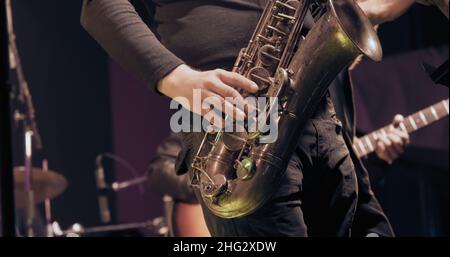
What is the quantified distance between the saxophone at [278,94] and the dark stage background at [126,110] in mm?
2954

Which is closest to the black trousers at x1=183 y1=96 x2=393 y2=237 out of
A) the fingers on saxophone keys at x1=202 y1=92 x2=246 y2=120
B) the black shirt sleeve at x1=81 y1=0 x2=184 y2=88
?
the fingers on saxophone keys at x1=202 y1=92 x2=246 y2=120

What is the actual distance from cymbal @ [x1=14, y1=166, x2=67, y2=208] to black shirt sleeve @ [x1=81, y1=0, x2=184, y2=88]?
302cm

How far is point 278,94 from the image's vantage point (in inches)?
92.8

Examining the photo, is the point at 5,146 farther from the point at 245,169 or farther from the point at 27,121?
the point at 27,121

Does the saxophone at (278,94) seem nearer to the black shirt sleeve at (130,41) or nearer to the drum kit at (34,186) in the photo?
the black shirt sleeve at (130,41)

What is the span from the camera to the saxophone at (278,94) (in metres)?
2.31

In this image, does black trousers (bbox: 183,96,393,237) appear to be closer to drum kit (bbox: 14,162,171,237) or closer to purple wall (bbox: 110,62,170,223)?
drum kit (bbox: 14,162,171,237)

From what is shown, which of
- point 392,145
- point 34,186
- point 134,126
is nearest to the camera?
point 392,145

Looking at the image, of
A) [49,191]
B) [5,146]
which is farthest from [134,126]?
[5,146]

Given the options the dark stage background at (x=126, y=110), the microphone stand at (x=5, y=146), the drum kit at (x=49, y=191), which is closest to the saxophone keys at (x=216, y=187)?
the microphone stand at (x=5, y=146)

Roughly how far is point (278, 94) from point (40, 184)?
11.3ft

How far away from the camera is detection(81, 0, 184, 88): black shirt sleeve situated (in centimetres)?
233
